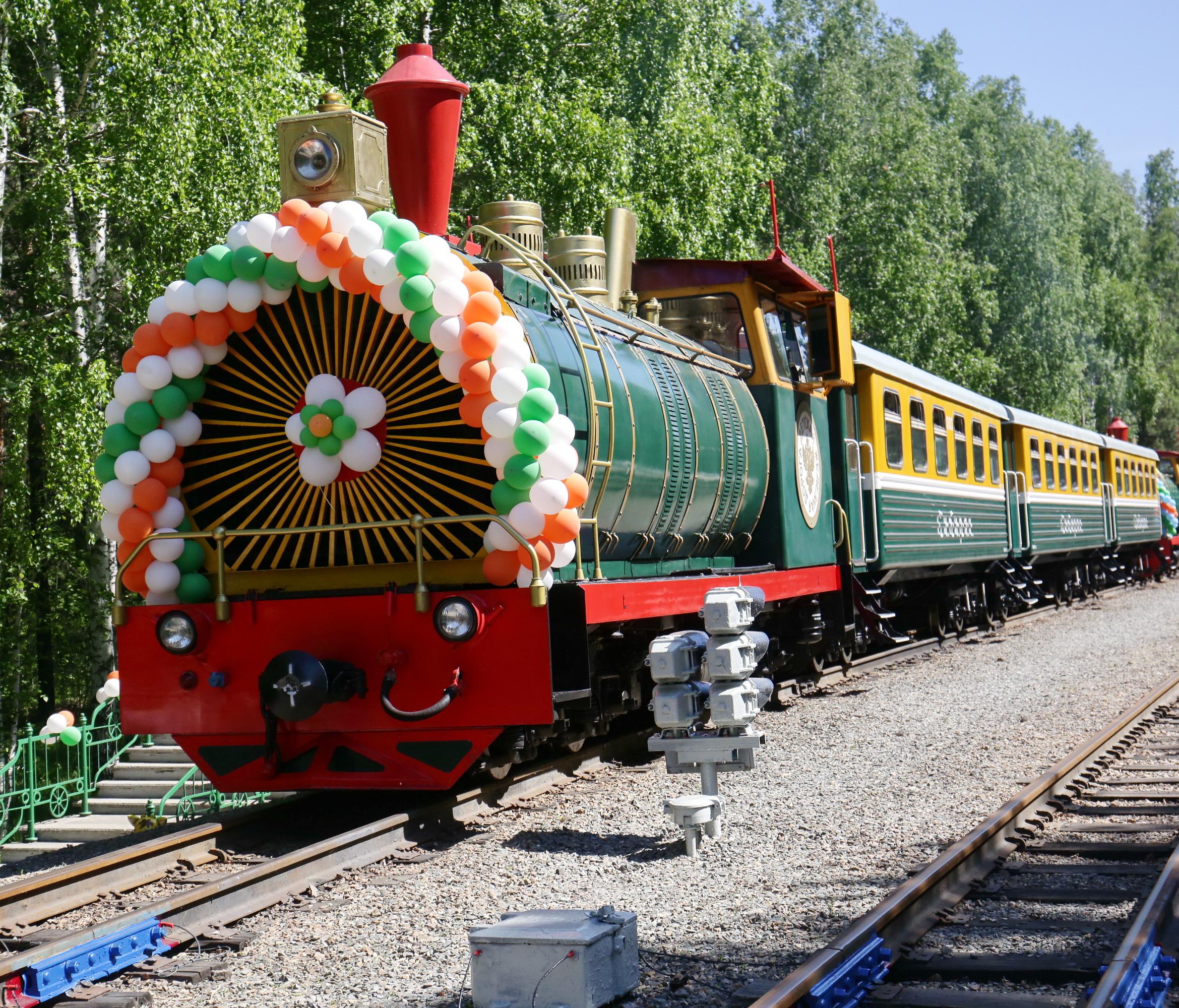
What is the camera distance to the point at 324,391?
227 inches

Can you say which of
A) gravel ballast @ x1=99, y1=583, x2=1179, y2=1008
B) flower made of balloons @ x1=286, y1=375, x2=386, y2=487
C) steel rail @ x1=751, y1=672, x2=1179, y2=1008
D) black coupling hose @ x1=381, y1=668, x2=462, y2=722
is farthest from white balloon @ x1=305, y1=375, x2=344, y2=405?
steel rail @ x1=751, y1=672, x2=1179, y2=1008

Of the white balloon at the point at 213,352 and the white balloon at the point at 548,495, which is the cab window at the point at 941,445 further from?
the white balloon at the point at 213,352

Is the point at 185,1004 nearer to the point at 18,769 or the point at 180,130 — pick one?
the point at 180,130

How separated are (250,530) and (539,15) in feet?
47.0

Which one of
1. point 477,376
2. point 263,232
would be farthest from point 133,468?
point 477,376

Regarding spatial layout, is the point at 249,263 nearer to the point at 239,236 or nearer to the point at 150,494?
the point at 239,236

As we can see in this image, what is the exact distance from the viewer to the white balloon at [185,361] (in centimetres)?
591

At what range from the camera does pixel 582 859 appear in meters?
5.27

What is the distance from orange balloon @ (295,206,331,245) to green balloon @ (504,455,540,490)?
1361 mm

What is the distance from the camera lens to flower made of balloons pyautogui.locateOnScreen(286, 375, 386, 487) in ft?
18.8

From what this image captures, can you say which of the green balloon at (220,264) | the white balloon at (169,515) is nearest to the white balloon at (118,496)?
the white balloon at (169,515)

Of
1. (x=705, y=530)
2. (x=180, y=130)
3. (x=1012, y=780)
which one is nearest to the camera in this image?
(x=1012, y=780)

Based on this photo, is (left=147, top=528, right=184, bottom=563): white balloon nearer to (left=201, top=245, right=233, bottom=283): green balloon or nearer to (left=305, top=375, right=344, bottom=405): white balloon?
(left=305, top=375, right=344, bottom=405): white balloon

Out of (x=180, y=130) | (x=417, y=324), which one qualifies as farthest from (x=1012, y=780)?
(x=180, y=130)
